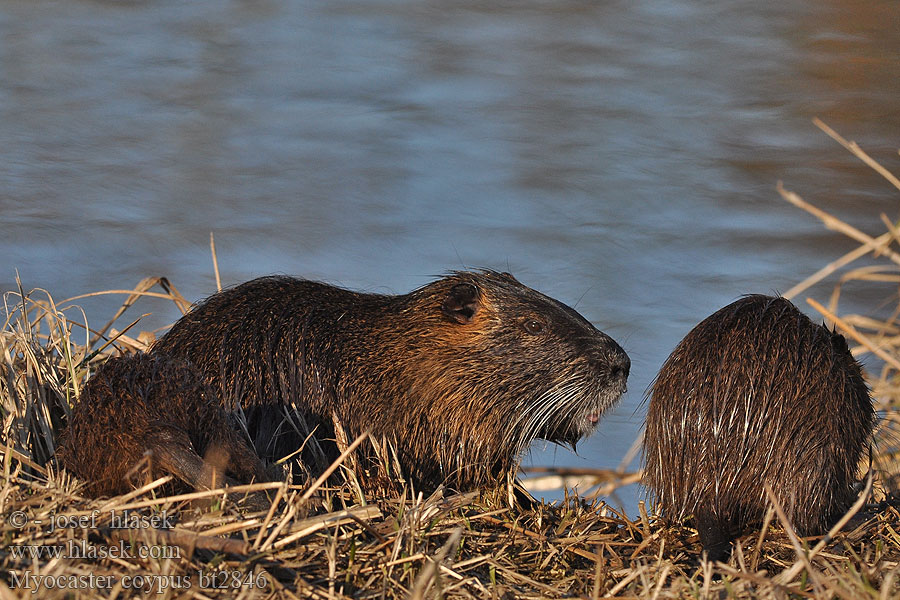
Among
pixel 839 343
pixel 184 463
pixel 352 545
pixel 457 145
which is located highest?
pixel 839 343

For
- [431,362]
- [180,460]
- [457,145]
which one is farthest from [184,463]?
[457,145]

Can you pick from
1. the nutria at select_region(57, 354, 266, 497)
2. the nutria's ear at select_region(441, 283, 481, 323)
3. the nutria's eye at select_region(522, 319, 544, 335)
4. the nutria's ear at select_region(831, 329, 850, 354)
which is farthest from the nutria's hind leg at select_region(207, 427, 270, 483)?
the nutria's ear at select_region(831, 329, 850, 354)

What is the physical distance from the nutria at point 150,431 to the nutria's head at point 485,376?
65 centimetres

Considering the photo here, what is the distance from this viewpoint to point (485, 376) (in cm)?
332

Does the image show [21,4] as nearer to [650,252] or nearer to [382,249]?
[382,249]

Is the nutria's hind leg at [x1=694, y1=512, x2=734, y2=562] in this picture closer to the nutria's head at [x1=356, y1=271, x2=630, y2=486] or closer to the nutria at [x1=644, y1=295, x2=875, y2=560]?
the nutria at [x1=644, y1=295, x2=875, y2=560]

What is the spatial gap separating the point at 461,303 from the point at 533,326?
0.22 meters

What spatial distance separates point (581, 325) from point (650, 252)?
152 inches

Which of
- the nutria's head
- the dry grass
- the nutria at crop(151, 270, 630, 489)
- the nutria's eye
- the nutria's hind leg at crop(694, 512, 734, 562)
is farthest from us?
the nutria's eye

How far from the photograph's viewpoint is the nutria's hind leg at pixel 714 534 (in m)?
2.75

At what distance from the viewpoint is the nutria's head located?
3.28 m

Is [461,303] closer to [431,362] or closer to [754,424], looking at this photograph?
[431,362]

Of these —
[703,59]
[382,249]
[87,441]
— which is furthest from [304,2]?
[87,441]

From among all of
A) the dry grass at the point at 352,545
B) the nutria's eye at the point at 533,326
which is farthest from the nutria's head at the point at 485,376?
the dry grass at the point at 352,545
